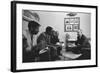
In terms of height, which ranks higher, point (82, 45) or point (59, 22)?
point (59, 22)

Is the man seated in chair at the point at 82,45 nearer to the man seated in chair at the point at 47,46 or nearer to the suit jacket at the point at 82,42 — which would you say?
the suit jacket at the point at 82,42

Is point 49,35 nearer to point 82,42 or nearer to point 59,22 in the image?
point 59,22

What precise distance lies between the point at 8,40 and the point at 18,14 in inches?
6.8

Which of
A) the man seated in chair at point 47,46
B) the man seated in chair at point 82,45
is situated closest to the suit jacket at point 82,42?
the man seated in chair at point 82,45

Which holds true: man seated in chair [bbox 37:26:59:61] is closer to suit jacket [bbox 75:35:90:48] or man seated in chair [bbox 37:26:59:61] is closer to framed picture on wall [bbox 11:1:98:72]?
framed picture on wall [bbox 11:1:98:72]

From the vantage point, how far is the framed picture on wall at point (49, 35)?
1.24 metres

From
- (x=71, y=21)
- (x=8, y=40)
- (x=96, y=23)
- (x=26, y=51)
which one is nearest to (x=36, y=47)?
(x=26, y=51)

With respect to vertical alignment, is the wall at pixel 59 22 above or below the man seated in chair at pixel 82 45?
above

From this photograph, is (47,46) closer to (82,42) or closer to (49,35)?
(49,35)

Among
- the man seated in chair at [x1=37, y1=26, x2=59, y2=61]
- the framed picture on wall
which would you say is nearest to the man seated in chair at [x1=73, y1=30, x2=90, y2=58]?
the framed picture on wall

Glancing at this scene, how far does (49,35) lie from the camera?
1.32 meters

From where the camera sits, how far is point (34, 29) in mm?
1285

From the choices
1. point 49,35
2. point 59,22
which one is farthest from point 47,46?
point 59,22

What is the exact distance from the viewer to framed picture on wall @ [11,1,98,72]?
1236mm
